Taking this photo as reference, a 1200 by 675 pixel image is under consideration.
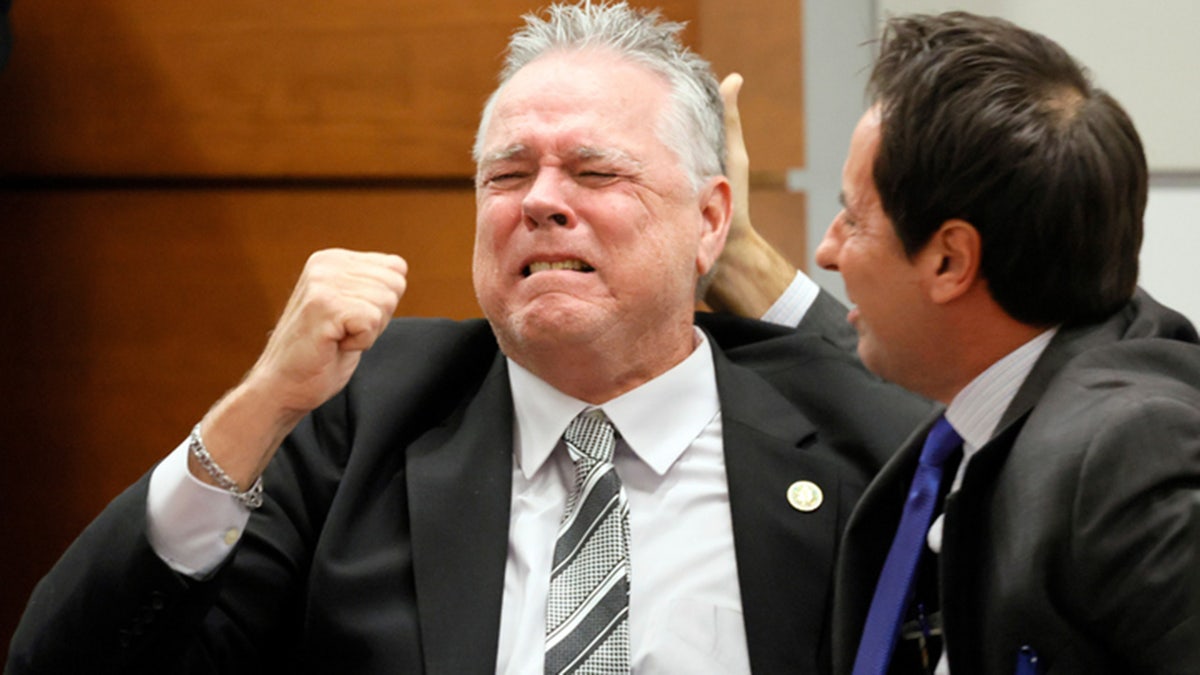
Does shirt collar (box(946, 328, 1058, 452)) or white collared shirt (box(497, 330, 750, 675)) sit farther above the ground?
shirt collar (box(946, 328, 1058, 452))

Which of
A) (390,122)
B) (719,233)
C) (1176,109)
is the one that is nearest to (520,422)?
(719,233)

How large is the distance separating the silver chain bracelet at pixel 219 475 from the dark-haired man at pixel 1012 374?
67cm

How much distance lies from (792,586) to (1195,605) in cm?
65

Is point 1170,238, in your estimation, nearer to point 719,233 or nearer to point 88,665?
point 719,233

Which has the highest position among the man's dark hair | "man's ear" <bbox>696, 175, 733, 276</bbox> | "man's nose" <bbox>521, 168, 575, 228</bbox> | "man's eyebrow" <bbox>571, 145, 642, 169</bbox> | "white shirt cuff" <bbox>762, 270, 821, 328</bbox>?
the man's dark hair

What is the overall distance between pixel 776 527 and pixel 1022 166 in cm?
60

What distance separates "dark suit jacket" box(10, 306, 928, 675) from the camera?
5.26 feet

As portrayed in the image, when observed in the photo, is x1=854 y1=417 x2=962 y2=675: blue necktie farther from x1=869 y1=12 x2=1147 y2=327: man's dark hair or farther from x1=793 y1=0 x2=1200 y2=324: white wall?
x1=793 y1=0 x2=1200 y2=324: white wall

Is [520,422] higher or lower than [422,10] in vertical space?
lower

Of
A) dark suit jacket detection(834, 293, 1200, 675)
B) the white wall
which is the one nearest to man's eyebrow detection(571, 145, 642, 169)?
dark suit jacket detection(834, 293, 1200, 675)

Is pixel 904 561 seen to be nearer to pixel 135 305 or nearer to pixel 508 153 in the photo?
pixel 508 153

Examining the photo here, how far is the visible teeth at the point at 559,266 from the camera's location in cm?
185

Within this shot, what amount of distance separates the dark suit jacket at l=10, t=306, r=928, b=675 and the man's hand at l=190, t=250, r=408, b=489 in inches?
4.9

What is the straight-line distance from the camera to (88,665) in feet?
5.23
